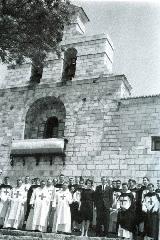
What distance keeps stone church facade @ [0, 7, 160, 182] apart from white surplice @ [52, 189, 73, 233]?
2.58m

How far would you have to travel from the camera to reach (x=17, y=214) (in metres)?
12.4

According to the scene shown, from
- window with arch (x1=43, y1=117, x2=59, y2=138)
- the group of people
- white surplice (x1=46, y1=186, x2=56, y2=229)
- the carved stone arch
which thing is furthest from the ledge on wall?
white surplice (x1=46, y1=186, x2=56, y2=229)

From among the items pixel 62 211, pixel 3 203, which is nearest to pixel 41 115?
pixel 3 203

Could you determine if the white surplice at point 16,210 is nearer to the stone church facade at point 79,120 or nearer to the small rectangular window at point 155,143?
the stone church facade at point 79,120

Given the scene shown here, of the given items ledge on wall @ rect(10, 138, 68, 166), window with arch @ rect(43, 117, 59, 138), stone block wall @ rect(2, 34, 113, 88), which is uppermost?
stone block wall @ rect(2, 34, 113, 88)

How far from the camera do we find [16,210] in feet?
40.8

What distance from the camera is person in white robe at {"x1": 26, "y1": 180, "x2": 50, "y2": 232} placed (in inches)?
471

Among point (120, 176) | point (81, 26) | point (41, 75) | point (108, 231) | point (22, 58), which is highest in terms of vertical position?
point (81, 26)

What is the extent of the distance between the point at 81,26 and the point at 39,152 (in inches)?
240

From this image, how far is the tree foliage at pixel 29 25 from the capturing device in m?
11.5

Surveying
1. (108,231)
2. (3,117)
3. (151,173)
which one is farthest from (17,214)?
(3,117)

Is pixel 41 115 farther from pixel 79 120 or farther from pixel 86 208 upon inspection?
pixel 86 208

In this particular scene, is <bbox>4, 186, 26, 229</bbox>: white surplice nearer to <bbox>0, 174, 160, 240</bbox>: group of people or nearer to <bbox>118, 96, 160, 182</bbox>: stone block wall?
<bbox>0, 174, 160, 240</bbox>: group of people

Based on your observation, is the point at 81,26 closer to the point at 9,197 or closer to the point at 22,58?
the point at 22,58
